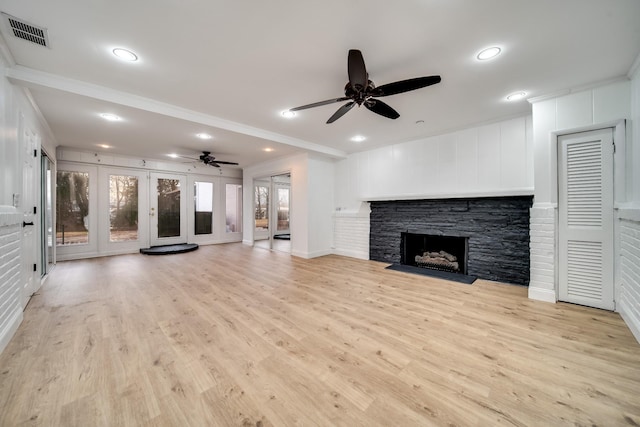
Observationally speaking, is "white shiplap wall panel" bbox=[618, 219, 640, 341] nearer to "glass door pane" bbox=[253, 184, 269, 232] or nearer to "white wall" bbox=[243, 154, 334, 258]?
"white wall" bbox=[243, 154, 334, 258]

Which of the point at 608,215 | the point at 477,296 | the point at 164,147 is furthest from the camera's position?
the point at 164,147

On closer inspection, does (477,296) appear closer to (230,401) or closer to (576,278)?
(576,278)

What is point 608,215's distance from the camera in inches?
105

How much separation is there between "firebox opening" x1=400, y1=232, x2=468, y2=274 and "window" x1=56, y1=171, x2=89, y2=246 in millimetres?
7315

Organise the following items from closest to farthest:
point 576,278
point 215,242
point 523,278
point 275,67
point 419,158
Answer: point 275,67 < point 576,278 < point 523,278 < point 419,158 < point 215,242

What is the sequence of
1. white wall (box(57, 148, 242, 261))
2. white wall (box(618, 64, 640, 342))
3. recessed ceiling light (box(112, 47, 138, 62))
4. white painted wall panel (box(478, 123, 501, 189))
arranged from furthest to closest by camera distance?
white wall (box(57, 148, 242, 261)) → white painted wall panel (box(478, 123, 501, 189)) → white wall (box(618, 64, 640, 342)) → recessed ceiling light (box(112, 47, 138, 62))

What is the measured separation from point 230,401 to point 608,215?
412 centimetres

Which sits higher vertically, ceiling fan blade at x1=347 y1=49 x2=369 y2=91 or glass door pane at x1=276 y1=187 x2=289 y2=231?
ceiling fan blade at x1=347 y1=49 x2=369 y2=91

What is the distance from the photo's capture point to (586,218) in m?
2.81

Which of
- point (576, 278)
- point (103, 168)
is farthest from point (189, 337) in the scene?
point (103, 168)

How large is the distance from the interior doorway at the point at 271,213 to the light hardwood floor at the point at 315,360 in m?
3.94

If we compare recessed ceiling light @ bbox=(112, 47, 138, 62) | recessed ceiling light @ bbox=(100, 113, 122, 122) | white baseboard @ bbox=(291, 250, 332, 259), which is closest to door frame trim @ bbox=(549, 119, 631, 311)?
white baseboard @ bbox=(291, 250, 332, 259)

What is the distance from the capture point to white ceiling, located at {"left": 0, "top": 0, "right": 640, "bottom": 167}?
173cm

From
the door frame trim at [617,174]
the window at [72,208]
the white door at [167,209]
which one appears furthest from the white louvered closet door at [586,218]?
the window at [72,208]
